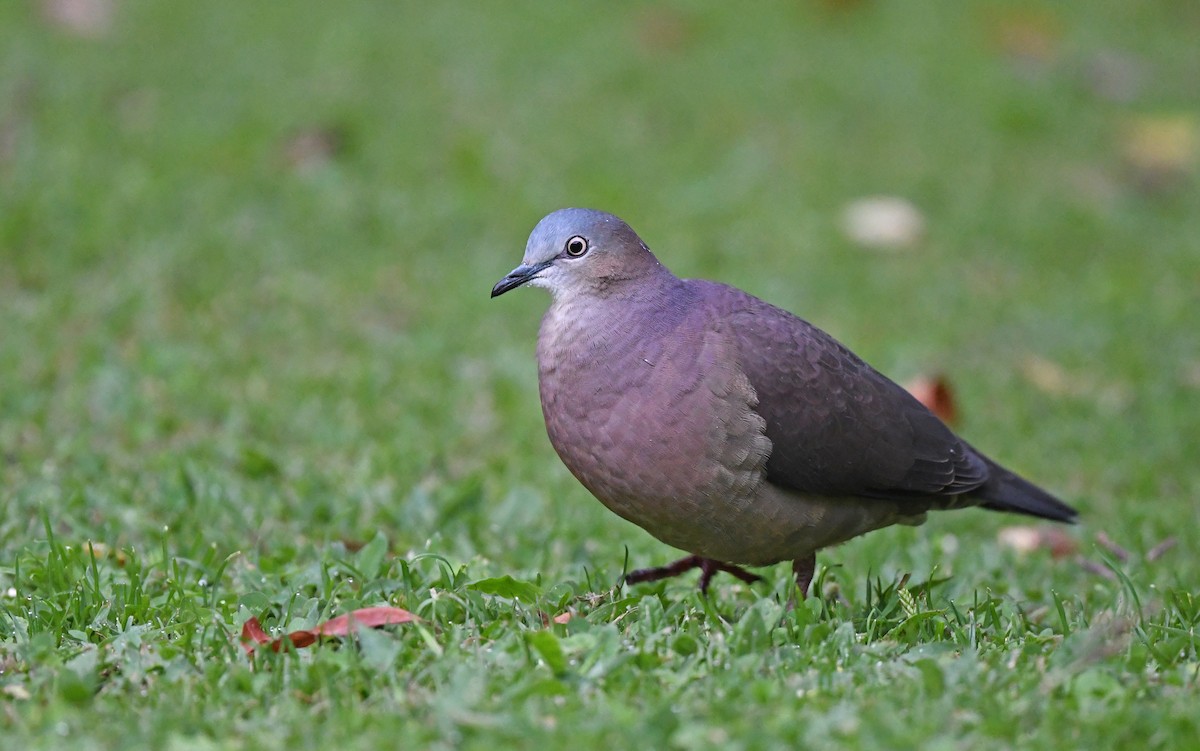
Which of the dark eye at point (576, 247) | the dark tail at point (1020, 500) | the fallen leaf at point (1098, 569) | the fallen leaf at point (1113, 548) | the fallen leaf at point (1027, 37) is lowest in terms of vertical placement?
the fallen leaf at point (1098, 569)

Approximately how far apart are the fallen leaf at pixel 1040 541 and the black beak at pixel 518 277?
2369 millimetres

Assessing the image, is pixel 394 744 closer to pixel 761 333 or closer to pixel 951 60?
pixel 761 333

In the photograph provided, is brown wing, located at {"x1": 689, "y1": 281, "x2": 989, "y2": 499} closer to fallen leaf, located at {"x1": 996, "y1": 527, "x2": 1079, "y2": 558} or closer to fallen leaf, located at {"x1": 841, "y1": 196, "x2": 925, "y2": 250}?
fallen leaf, located at {"x1": 996, "y1": 527, "x2": 1079, "y2": 558}

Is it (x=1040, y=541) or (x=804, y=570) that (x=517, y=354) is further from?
(x=804, y=570)

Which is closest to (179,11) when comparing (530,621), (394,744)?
(530,621)

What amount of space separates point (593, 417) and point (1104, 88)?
8.39 metres

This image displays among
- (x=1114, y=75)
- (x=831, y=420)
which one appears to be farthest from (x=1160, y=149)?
(x=831, y=420)

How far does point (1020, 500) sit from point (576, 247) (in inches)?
70.6

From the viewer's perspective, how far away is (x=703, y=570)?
442 centimetres

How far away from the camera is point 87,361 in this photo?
603 cm

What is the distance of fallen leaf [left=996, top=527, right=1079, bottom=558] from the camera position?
5.48m

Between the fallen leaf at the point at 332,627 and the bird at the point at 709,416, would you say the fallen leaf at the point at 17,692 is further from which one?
the bird at the point at 709,416

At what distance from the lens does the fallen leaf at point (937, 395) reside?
618 cm

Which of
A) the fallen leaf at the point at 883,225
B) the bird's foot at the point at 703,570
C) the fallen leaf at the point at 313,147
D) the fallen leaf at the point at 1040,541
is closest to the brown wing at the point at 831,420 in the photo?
the bird's foot at the point at 703,570
